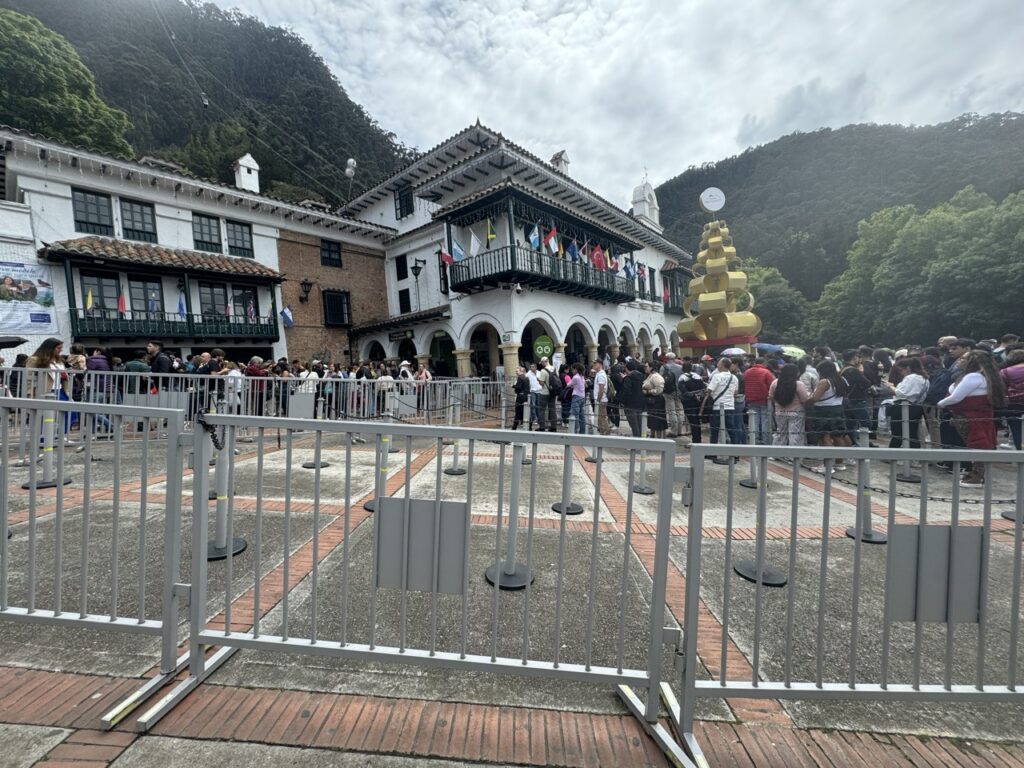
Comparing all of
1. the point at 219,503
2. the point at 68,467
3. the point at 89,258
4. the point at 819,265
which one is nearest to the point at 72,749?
the point at 219,503

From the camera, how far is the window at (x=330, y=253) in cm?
2047

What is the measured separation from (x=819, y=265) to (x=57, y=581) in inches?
2390

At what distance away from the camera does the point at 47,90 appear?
21.0 metres

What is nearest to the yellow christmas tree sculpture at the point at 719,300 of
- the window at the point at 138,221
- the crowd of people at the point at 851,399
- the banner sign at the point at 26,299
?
the crowd of people at the point at 851,399

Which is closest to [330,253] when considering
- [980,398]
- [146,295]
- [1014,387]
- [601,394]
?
[146,295]

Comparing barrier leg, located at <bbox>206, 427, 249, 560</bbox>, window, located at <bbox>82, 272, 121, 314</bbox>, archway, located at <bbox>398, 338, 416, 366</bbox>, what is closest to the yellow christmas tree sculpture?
archway, located at <bbox>398, 338, 416, 366</bbox>

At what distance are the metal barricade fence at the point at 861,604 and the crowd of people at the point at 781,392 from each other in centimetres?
222

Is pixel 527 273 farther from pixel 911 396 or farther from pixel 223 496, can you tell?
pixel 223 496

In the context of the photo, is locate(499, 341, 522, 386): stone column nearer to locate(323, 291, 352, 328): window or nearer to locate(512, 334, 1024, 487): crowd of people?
locate(512, 334, 1024, 487): crowd of people

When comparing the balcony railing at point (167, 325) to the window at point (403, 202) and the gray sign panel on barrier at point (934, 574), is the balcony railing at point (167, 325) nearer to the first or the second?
the window at point (403, 202)

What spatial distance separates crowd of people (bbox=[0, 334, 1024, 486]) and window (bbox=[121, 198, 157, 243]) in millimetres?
8179

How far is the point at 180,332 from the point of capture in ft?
51.8

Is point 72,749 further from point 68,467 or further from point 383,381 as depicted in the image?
point 383,381

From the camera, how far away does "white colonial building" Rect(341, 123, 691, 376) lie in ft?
51.3
